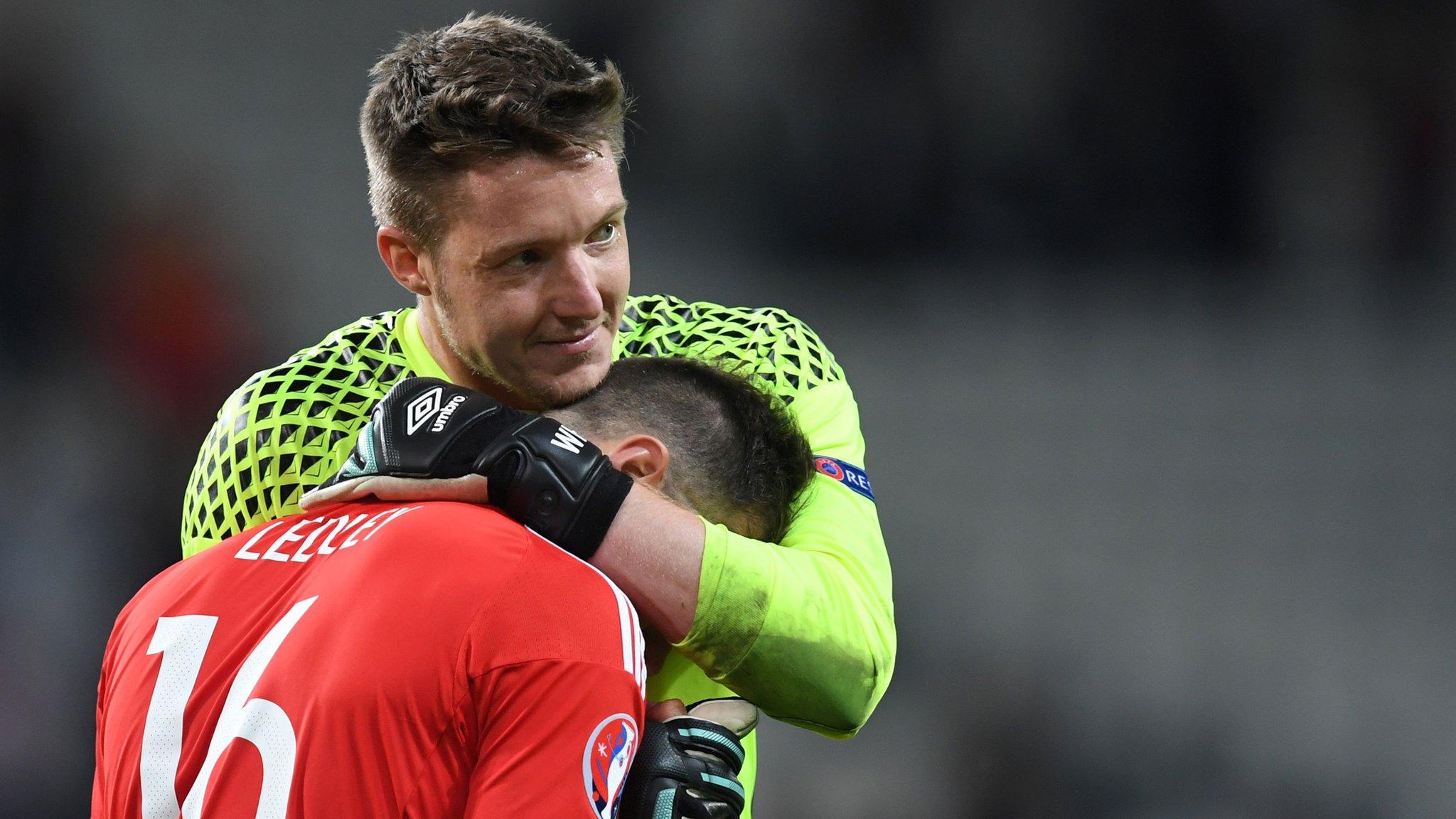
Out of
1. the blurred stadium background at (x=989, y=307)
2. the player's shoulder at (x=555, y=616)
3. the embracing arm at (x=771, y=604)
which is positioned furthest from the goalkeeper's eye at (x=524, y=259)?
the blurred stadium background at (x=989, y=307)

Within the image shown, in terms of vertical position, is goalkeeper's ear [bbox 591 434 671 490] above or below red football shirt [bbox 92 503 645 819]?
above

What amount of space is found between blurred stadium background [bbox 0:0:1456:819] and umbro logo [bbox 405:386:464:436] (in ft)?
8.25

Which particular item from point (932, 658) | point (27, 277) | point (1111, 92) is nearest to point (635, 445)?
point (932, 658)

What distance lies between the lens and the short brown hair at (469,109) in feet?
5.49

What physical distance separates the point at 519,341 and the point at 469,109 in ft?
0.99

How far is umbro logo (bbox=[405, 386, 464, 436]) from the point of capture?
1.36 m

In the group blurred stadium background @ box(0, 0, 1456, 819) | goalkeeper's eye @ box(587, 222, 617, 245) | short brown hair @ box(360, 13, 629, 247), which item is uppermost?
short brown hair @ box(360, 13, 629, 247)

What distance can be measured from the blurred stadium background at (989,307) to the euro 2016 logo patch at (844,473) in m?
2.07

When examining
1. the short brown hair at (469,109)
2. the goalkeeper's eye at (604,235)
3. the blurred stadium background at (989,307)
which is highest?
the short brown hair at (469,109)

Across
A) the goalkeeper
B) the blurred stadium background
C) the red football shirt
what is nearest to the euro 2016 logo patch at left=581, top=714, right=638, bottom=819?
the red football shirt

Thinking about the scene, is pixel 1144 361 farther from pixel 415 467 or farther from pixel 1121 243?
pixel 415 467

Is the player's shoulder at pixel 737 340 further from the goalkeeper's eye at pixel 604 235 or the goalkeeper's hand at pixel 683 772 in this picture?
the goalkeeper's hand at pixel 683 772

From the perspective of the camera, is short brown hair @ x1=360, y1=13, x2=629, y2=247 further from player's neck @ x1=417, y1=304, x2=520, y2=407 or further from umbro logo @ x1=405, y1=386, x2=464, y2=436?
umbro logo @ x1=405, y1=386, x2=464, y2=436

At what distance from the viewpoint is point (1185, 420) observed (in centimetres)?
397
